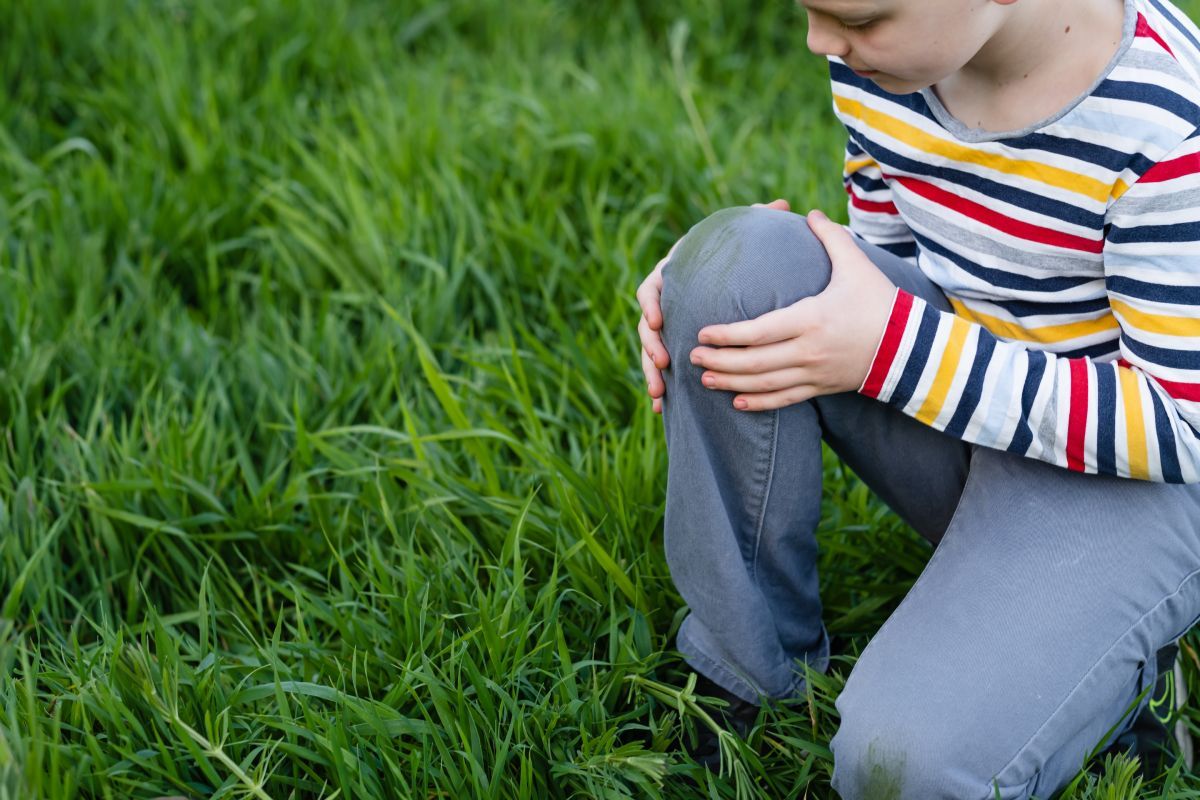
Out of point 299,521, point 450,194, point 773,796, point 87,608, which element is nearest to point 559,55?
point 450,194

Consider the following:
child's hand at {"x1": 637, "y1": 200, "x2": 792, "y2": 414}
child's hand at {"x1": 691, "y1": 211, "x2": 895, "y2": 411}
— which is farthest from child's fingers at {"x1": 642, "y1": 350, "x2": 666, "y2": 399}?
child's hand at {"x1": 691, "y1": 211, "x2": 895, "y2": 411}

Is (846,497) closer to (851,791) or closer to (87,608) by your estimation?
(851,791)

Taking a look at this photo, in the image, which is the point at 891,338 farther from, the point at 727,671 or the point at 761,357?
the point at 727,671

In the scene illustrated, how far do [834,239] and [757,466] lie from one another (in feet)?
0.79

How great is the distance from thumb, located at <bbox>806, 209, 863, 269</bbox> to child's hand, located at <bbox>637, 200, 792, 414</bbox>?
48mm

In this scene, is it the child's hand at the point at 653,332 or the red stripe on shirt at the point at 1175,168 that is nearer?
the red stripe on shirt at the point at 1175,168

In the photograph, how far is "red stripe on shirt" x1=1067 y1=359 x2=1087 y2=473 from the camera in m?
1.19

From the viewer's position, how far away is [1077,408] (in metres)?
1.19

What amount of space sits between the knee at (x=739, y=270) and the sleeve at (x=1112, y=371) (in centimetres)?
10

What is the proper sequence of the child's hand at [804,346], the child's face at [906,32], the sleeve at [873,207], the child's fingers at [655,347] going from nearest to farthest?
1. the child's face at [906,32]
2. the child's hand at [804,346]
3. the child's fingers at [655,347]
4. the sleeve at [873,207]

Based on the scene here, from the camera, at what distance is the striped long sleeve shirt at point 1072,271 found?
1.13 m

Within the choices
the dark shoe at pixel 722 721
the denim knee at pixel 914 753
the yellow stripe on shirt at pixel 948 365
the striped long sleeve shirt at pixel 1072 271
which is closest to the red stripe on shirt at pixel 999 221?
the striped long sleeve shirt at pixel 1072 271

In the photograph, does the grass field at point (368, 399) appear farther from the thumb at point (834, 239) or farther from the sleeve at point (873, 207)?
the thumb at point (834, 239)

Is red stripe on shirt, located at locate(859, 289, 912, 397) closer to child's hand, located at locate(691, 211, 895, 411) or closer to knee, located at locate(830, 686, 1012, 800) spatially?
child's hand, located at locate(691, 211, 895, 411)
